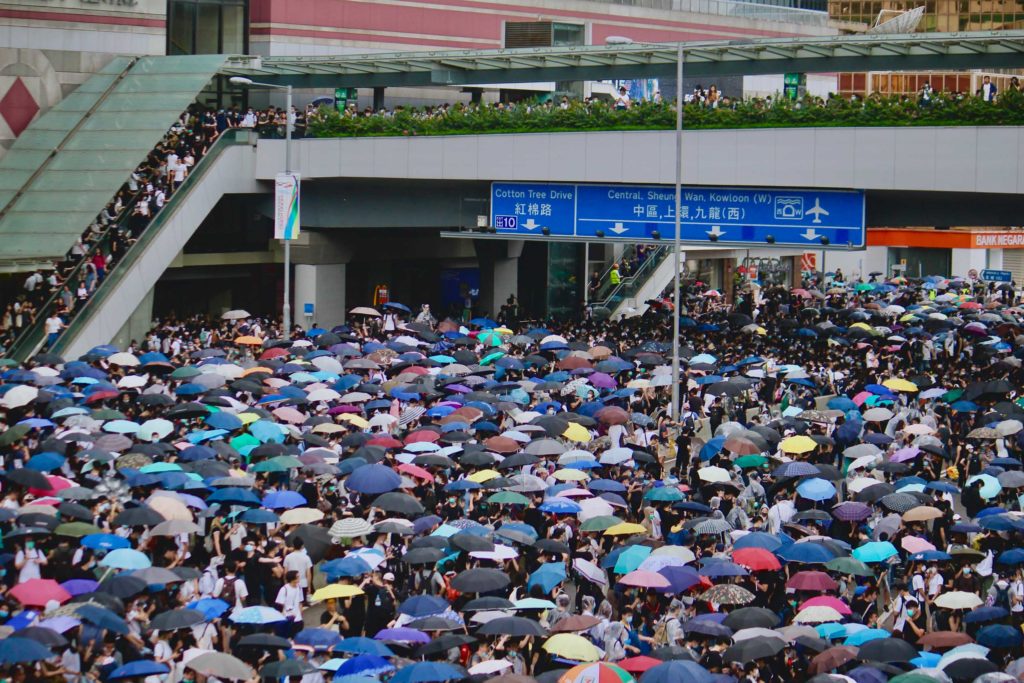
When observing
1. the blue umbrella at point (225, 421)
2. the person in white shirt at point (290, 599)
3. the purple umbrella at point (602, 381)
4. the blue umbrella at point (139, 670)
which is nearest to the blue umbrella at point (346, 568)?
the person in white shirt at point (290, 599)

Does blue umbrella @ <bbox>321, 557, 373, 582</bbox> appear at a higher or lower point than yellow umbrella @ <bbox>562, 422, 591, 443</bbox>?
lower

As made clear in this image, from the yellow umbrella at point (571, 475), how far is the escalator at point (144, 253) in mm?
15590

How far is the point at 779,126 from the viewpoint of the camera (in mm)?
32062

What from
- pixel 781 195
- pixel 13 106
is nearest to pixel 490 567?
pixel 781 195

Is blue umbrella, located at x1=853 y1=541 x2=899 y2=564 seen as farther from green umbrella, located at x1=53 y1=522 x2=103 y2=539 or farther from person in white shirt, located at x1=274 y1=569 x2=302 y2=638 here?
green umbrella, located at x1=53 y1=522 x2=103 y2=539

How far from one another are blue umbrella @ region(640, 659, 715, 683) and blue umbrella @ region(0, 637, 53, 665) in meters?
4.74

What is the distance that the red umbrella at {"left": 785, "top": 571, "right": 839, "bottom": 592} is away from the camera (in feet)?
49.1

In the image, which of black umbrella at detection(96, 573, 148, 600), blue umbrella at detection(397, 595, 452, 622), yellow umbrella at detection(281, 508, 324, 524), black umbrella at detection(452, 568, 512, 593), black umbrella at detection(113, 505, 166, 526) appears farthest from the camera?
yellow umbrella at detection(281, 508, 324, 524)

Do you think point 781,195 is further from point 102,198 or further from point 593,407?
point 102,198

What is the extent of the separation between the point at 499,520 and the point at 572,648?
5249mm

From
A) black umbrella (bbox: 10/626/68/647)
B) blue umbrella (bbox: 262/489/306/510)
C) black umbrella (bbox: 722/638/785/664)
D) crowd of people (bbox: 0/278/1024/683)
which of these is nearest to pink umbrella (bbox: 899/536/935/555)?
crowd of people (bbox: 0/278/1024/683)

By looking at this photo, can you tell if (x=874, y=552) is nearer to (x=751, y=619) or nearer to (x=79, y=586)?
(x=751, y=619)

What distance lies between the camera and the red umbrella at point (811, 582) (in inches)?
589

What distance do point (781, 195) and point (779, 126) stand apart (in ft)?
4.83
